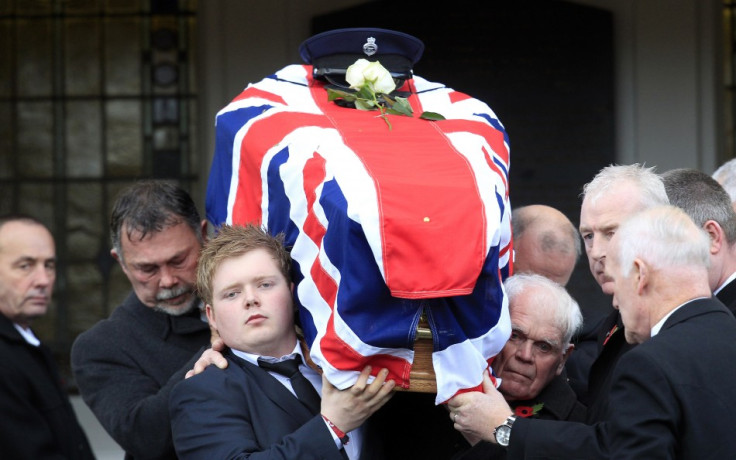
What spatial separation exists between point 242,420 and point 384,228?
2.03 ft

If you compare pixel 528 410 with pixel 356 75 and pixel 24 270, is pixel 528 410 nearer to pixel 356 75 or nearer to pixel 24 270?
pixel 356 75

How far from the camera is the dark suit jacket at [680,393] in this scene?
2529 millimetres

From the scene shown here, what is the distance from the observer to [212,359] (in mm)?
2947

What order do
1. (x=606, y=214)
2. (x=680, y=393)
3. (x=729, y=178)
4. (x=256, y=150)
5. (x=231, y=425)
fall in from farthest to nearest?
(x=729, y=178)
(x=606, y=214)
(x=256, y=150)
(x=231, y=425)
(x=680, y=393)

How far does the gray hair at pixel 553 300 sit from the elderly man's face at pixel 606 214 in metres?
0.11

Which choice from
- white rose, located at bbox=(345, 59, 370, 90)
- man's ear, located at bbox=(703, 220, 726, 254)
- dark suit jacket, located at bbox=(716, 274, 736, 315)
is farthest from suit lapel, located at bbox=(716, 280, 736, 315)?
white rose, located at bbox=(345, 59, 370, 90)

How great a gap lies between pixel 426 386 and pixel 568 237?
1264mm

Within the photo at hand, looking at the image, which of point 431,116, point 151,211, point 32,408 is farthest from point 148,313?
point 431,116

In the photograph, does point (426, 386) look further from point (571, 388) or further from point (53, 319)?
point (53, 319)

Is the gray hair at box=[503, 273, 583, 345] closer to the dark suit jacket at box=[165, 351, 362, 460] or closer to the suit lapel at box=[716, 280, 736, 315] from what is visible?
the suit lapel at box=[716, 280, 736, 315]

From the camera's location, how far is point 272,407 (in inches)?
114

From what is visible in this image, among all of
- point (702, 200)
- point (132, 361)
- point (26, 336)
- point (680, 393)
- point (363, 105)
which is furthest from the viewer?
point (26, 336)

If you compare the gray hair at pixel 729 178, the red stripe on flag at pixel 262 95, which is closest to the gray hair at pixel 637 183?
the gray hair at pixel 729 178

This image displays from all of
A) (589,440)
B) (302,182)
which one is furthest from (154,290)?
(589,440)
